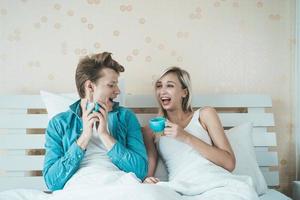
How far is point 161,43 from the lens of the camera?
2.50m

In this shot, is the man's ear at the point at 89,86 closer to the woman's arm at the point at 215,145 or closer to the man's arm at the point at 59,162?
the man's arm at the point at 59,162

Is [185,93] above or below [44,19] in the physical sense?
below

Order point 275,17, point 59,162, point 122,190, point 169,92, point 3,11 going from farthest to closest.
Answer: point 275,17 → point 3,11 → point 169,92 → point 59,162 → point 122,190

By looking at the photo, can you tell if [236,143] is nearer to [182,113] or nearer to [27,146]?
[182,113]

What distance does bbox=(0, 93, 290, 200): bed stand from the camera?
224 centimetres

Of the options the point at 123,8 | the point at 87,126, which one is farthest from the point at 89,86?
the point at 123,8

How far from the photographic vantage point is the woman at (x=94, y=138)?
1.81 metres

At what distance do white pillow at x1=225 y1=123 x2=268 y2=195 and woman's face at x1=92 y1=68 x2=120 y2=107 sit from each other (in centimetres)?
76

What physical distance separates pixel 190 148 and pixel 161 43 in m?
0.81

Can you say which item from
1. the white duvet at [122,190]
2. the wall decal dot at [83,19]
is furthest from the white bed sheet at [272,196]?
the wall decal dot at [83,19]

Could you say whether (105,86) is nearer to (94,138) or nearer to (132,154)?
(94,138)

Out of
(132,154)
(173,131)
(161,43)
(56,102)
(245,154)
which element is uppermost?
(161,43)

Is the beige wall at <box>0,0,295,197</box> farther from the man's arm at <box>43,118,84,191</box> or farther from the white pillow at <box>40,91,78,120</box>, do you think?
the man's arm at <box>43,118,84,191</box>

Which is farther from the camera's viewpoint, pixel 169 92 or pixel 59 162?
pixel 169 92
